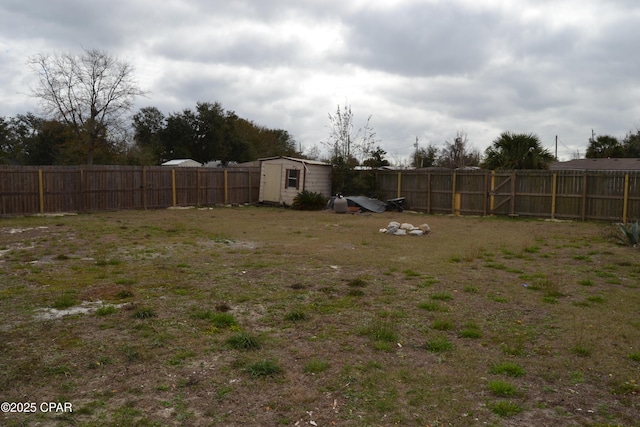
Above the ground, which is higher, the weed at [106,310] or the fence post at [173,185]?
the fence post at [173,185]

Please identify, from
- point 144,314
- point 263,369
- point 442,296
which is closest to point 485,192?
point 442,296

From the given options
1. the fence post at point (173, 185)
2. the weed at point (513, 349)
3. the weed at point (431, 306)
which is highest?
the fence post at point (173, 185)

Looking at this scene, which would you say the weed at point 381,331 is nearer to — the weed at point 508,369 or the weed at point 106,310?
the weed at point 508,369

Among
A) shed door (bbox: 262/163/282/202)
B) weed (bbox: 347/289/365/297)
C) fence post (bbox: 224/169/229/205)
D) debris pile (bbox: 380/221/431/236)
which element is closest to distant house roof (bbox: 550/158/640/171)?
shed door (bbox: 262/163/282/202)

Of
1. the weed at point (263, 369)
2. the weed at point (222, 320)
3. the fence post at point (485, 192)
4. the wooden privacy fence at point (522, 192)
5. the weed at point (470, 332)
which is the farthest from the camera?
the fence post at point (485, 192)

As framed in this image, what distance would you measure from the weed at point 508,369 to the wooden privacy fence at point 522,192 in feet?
47.0

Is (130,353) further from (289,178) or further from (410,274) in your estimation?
(289,178)

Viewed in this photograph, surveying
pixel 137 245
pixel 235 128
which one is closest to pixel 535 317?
pixel 137 245

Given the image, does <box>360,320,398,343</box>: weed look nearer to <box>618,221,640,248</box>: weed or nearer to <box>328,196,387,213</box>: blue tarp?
<box>618,221,640,248</box>: weed

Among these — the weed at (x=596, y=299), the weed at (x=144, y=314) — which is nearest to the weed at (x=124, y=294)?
the weed at (x=144, y=314)

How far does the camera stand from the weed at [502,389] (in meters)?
3.64

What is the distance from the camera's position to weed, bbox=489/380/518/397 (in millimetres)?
3639

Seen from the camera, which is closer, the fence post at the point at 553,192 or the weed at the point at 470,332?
the weed at the point at 470,332

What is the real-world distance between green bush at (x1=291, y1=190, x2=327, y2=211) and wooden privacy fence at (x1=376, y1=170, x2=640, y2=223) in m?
3.00
